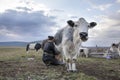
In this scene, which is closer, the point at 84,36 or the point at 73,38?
the point at 84,36

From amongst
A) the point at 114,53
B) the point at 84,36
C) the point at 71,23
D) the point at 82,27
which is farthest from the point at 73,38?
the point at 114,53

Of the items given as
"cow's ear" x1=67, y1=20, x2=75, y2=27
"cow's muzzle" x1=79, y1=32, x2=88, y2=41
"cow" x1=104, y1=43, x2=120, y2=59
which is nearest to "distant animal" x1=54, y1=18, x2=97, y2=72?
"cow's ear" x1=67, y1=20, x2=75, y2=27

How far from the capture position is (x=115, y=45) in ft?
92.0

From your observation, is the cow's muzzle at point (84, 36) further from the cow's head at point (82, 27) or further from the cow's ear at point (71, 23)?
the cow's ear at point (71, 23)

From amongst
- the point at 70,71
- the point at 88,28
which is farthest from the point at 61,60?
the point at 88,28

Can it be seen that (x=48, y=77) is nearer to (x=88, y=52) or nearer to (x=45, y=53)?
(x=45, y=53)

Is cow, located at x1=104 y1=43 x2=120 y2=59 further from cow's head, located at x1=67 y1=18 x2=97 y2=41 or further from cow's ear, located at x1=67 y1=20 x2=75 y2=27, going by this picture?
cow's ear, located at x1=67 y1=20 x2=75 y2=27

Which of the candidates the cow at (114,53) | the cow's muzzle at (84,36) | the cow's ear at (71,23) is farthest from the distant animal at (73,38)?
the cow at (114,53)

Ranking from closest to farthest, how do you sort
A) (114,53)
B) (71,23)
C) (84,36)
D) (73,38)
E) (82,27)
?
(84,36), (82,27), (71,23), (73,38), (114,53)

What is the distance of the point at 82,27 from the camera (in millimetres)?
10961

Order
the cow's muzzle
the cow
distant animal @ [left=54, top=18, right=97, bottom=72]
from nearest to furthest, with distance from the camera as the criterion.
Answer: the cow's muzzle
distant animal @ [left=54, top=18, right=97, bottom=72]
the cow

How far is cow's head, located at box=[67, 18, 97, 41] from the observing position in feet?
34.7

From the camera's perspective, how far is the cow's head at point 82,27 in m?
10.6

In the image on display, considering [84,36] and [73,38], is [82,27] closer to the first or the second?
[84,36]
